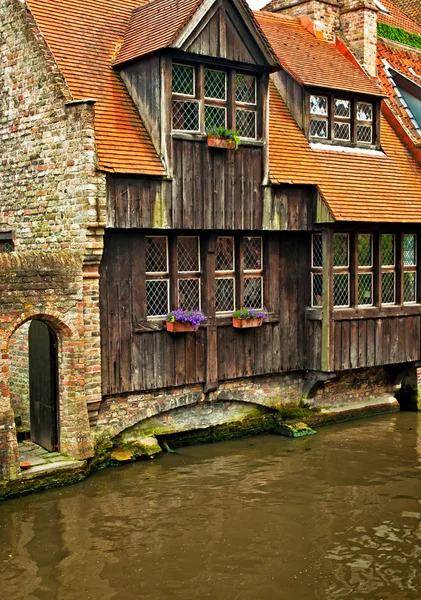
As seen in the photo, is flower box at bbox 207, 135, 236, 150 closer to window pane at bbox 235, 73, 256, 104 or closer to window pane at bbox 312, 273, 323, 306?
window pane at bbox 235, 73, 256, 104

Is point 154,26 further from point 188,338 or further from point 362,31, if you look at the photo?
point 362,31

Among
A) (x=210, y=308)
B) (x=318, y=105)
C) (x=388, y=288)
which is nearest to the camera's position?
(x=210, y=308)

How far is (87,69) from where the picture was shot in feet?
47.4

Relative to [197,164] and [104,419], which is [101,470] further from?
[197,164]

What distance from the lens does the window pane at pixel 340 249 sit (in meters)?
16.3

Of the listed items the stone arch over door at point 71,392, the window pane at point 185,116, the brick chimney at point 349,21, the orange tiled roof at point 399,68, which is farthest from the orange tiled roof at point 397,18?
the stone arch over door at point 71,392

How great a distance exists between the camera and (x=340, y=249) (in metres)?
16.4

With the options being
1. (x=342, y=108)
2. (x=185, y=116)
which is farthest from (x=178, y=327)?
(x=342, y=108)

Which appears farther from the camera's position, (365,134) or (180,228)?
(365,134)

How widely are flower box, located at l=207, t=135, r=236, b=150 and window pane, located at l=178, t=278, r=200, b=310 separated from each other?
251 cm

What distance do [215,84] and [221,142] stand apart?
119 cm

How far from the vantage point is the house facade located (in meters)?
13.2

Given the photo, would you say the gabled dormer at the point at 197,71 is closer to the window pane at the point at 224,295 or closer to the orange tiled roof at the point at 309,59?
the orange tiled roof at the point at 309,59

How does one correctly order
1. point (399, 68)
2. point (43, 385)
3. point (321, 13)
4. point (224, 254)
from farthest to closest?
point (399, 68) < point (321, 13) < point (224, 254) < point (43, 385)
